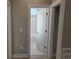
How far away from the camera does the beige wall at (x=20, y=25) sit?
6.51 metres

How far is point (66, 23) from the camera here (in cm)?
354

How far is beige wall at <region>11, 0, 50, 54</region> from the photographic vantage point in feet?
21.4

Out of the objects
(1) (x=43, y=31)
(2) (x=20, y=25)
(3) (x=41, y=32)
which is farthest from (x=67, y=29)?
(3) (x=41, y=32)

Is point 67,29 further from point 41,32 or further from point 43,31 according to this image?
point 41,32

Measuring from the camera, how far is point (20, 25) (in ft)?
21.4

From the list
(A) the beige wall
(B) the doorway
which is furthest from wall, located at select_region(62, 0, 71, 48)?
(B) the doorway

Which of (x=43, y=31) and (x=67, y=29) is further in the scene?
(x=43, y=31)

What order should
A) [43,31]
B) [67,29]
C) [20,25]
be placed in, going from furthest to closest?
[43,31], [20,25], [67,29]

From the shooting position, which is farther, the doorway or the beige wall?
the doorway

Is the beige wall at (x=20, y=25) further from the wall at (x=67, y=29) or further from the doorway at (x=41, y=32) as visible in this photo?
the wall at (x=67, y=29)

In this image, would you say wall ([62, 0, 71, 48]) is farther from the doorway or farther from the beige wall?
the doorway

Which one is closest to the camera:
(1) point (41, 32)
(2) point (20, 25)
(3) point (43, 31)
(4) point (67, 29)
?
(4) point (67, 29)

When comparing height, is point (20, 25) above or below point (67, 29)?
above
